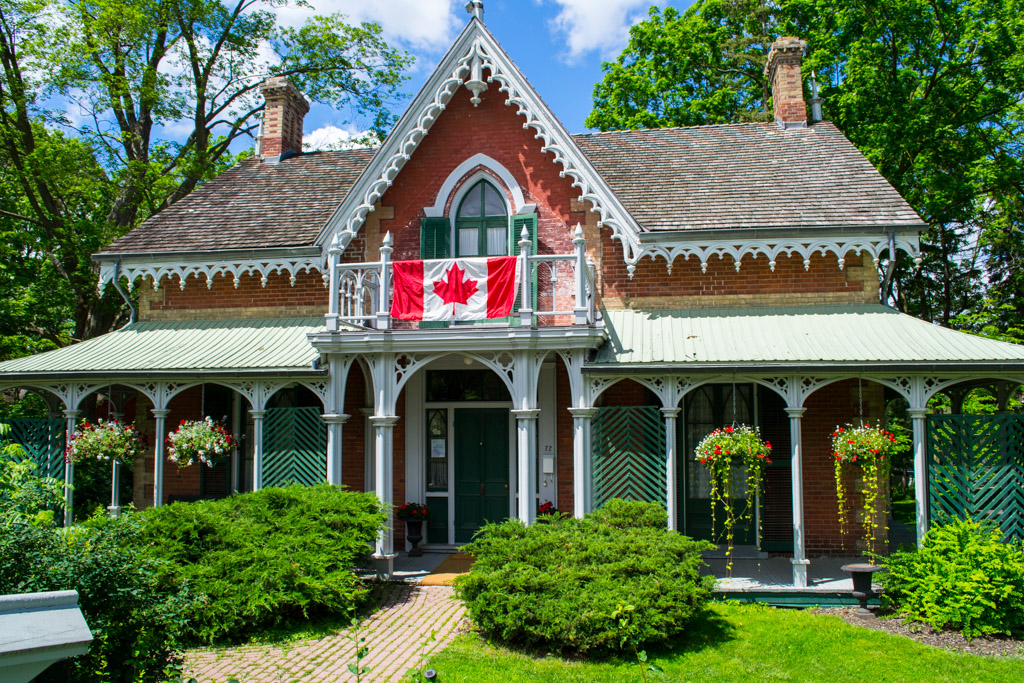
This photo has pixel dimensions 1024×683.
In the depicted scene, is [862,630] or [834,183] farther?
[834,183]

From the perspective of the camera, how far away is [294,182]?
1706 centimetres

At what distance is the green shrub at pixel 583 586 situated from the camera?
25.0ft

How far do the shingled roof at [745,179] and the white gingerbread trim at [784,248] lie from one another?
281mm

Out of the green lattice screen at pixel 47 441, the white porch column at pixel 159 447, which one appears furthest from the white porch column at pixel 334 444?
the green lattice screen at pixel 47 441

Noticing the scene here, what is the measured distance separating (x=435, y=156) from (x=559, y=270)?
3.21m

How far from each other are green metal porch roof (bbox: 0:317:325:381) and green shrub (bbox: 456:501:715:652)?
505 centimetres

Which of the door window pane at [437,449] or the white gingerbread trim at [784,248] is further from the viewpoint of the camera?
the door window pane at [437,449]

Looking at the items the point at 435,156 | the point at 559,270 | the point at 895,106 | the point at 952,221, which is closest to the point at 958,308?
the point at 952,221

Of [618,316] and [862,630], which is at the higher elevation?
[618,316]

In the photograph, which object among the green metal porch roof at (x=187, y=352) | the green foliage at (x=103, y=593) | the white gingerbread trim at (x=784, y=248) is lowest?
the green foliage at (x=103, y=593)

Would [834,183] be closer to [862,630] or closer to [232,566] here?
[862,630]

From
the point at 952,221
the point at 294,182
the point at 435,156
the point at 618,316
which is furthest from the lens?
the point at 952,221

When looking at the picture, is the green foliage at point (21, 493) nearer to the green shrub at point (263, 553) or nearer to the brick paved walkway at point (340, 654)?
the green shrub at point (263, 553)

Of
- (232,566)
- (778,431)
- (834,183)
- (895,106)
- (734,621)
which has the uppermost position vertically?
(895,106)
